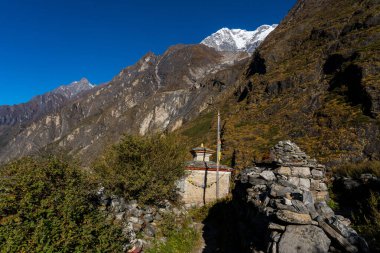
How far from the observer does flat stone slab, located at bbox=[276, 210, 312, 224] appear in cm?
527

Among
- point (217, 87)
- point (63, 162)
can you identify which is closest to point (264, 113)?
point (63, 162)

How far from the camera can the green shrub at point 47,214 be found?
5668mm

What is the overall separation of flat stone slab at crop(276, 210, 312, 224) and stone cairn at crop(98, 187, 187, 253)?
4678 mm

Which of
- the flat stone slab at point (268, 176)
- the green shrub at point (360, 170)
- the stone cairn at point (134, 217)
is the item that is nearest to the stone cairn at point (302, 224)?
the flat stone slab at point (268, 176)

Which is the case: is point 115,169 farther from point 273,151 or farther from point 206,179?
point 206,179

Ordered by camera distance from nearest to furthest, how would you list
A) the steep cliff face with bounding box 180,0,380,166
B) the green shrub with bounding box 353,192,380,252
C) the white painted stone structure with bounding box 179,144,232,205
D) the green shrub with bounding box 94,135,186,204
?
the green shrub with bounding box 353,192,380,252, the green shrub with bounding box 94,135,186,204, the white painted stone structure with bounding box 179,144,232,205, the steep cliff face with bounding box 180,0,380,166

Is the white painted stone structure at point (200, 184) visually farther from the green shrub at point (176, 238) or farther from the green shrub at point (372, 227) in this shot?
the green shrub at point (372, 227)

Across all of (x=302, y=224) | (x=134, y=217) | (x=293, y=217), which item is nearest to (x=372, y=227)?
(x=302, y=224)

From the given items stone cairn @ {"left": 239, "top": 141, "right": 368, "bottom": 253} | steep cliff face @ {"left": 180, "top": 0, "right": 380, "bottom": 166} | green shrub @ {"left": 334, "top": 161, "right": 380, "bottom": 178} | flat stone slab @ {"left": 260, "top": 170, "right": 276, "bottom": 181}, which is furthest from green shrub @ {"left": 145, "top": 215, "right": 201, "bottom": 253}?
steep cliff face @ {"left": 180, "top": 0, "right": 380, "bottom": 166}

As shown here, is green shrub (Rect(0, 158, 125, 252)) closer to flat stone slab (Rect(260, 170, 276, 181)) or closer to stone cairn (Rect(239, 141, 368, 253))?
stone cairn (Rect(239, 141, 368, 253))

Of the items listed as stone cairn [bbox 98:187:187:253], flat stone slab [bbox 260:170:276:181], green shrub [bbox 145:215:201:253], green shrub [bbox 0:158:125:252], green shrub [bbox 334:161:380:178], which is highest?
green shrub [bbox 334:161:380:178]

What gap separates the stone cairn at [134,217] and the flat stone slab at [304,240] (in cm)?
476

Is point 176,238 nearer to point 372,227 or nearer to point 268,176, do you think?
point 268,176

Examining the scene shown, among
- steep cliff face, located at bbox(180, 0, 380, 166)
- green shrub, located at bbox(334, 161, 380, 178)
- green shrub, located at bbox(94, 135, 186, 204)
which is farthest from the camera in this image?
steep cliff face, located at bbox(180, 0, 380, 166)
